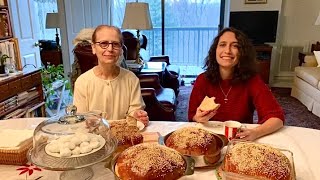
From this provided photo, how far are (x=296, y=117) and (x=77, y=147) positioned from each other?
10.4 ft

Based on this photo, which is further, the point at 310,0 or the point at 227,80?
the point at 310,0

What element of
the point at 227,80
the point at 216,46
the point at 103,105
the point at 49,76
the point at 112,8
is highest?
the point at 112,8

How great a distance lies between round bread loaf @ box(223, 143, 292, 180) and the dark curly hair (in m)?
0.72

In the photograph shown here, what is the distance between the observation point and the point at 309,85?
3600 millimetres

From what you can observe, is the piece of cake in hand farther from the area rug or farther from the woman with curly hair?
the area rug

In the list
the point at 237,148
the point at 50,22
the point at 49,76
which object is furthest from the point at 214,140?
the point at 50,22

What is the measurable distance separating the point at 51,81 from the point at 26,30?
32.5 inches

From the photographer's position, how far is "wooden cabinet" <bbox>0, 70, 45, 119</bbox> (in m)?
2.43

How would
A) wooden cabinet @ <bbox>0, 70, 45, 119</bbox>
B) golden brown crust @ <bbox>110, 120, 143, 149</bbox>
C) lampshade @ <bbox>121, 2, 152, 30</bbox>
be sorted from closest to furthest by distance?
golden brown crust @ <bbox>110, 120, 143, 149</bbox>
wooden cabinet @ <bbox>0, 70, 45, 119</bbox>
lampshade @ <bbox>121, 2, 152, 30</bbox>

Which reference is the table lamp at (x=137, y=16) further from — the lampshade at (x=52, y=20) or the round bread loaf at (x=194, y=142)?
the round bread loaf at (x=194, y=142)

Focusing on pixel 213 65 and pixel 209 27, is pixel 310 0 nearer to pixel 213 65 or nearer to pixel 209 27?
pixel 209 27

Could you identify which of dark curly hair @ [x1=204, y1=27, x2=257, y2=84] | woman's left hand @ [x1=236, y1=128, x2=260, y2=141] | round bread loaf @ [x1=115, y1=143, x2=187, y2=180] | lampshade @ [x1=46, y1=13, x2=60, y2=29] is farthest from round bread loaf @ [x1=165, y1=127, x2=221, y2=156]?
lampshade @ [x1=46, y1=13, x2=60, y2=29]

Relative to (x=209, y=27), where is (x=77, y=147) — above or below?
below

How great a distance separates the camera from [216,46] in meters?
1.58
